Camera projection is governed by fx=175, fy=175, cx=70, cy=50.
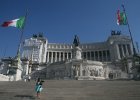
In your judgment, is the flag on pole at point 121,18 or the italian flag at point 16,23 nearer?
the italian flag at point 16,23

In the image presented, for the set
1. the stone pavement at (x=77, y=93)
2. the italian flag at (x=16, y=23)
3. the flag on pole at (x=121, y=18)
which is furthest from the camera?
the flag on pole at (x=121, y=18)

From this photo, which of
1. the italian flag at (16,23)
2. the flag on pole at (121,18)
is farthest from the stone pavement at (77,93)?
the flag on pole at (121,18)

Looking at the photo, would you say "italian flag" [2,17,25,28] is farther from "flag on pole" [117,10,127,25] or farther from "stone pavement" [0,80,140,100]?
"flag on pole" [117,10,127,25]

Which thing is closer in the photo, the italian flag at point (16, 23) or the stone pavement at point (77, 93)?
the stone pavement at point (77, 93)

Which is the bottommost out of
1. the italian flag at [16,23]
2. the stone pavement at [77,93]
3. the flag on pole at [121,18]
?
the stone pavement at [77,93]

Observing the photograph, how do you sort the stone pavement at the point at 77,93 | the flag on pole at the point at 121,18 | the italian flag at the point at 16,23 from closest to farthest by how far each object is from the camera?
the stone pavement at the point at 77,93, the italian flag at the point at 16,23, the flag on pole at the point at 121,18

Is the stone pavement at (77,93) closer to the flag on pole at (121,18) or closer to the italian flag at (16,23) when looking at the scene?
the italian flag at (16,23)

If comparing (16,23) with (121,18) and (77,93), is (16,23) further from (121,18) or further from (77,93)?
(77,93)

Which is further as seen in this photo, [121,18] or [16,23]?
[121,18]

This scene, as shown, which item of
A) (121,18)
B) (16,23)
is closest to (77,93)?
(16,23)

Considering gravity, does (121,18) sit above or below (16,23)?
above

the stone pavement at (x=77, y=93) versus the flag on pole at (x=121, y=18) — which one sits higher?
the flag on pole at (x=121, y=18)

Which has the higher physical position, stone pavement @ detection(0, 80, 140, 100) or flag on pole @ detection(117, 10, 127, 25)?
flag on pole @ detection(117, 10, 127, 25)

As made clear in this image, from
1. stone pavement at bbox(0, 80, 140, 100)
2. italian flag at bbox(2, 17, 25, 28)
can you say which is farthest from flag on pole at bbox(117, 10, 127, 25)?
italian flag at bbox(2, 17, 25, 28)
